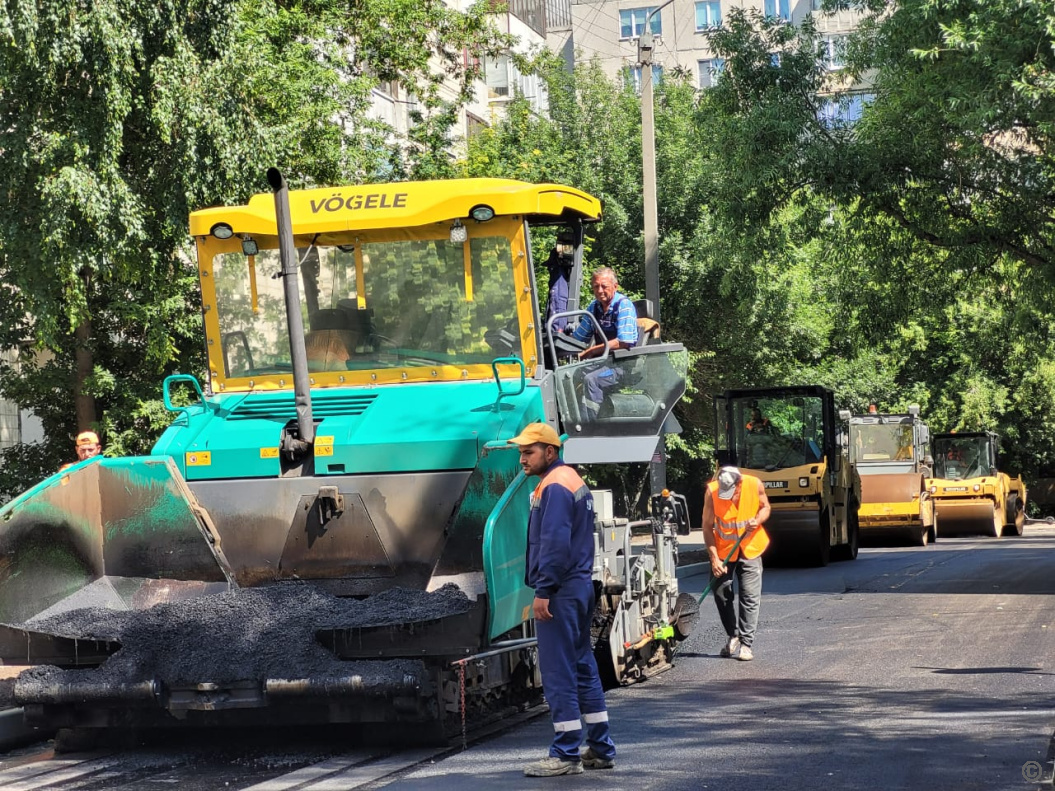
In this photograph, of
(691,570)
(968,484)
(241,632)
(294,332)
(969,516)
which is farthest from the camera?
(969,516)

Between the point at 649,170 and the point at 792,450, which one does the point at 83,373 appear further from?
the point at 792,450

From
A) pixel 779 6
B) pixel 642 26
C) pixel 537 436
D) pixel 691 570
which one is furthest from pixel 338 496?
pixel 642 26

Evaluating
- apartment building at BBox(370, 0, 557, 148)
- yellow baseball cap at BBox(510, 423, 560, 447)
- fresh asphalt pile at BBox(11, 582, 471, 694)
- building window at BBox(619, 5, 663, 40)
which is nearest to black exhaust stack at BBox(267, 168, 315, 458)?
fresh asphalt pile at BBox(11, 582, 471, 694)

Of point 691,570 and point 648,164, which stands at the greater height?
point 648,164

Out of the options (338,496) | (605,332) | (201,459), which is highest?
(605,332)

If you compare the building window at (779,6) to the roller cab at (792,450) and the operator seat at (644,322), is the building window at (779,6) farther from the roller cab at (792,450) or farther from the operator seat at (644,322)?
the operator seat at (644,322)

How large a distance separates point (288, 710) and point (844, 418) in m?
19.2

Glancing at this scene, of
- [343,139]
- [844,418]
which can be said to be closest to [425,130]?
[343,139]

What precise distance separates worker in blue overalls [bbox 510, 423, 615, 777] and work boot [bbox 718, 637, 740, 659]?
4212mm

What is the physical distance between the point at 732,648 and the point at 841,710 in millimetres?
2610

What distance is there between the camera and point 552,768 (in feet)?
22.4

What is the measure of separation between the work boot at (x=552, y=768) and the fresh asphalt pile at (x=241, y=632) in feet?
2.47

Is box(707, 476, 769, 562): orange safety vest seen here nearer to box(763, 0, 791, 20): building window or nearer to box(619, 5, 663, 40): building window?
box(763, 0, 791, 20): building window

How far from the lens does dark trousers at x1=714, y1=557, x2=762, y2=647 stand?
11.2 m
